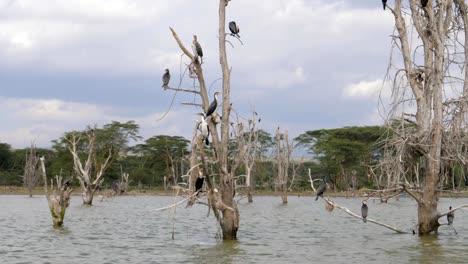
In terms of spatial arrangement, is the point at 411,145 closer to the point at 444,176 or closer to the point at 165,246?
the point at 444,176

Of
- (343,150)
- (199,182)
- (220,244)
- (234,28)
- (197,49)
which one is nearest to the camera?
(197,49)

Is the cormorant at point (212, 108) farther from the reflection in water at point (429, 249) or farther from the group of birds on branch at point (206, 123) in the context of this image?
the reflection in water at point (429, 249)

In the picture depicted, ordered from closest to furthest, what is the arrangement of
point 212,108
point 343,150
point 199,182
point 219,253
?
1. point 219,253
2. point 212,108
3. point 199,182
4. point 343,150

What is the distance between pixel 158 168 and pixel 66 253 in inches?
2080

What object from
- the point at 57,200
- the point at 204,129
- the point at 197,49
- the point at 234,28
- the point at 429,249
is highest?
the point at 234,28

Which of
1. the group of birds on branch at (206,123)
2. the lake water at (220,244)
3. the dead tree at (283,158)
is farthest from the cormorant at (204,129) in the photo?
the dead tree at (283,158)

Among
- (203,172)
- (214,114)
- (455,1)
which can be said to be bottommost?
(203,172)

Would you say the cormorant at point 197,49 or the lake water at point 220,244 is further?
the cormorant at point 197,49

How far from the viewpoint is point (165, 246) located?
1553 centimetres

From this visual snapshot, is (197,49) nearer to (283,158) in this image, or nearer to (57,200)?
(57,200)

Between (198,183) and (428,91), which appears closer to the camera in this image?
(198,183)

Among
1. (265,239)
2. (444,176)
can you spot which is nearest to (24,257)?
(265,239)

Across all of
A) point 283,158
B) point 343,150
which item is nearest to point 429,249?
point 283,158

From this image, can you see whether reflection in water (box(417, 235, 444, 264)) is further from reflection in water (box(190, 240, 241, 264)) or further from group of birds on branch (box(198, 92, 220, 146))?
group of birds on branch (box(198, 92, 220, 146))
